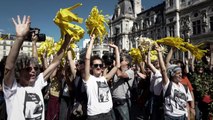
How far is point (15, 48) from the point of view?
8.34 ft

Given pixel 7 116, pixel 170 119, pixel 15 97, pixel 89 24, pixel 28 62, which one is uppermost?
pixel 89 24

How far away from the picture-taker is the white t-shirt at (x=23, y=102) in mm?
2762

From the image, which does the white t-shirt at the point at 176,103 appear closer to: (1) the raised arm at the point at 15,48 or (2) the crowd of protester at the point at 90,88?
(2) the crowd of protester at the point at 90,88

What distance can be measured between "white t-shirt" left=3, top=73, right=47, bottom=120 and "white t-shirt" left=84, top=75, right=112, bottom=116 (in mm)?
1294

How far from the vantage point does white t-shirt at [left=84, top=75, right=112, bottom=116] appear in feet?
13.7

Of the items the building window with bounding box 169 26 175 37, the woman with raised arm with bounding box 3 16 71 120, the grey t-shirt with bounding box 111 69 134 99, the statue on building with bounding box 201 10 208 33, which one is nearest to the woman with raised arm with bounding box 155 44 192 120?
the grey t-shirt with bounding box 111 69 134 99

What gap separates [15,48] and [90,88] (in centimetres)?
194

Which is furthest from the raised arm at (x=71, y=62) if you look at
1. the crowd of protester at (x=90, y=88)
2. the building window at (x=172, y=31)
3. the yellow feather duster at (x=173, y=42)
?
the building window at (x=172, y=31)

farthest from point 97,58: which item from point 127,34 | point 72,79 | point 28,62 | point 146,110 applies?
point 127,34

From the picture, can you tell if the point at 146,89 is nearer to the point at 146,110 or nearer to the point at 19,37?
the point at 146,110

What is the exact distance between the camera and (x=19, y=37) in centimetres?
255

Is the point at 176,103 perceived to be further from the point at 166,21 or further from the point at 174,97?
the point at 166,21

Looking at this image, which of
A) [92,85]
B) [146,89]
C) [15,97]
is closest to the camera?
[15,97]

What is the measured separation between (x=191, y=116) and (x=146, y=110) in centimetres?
329
